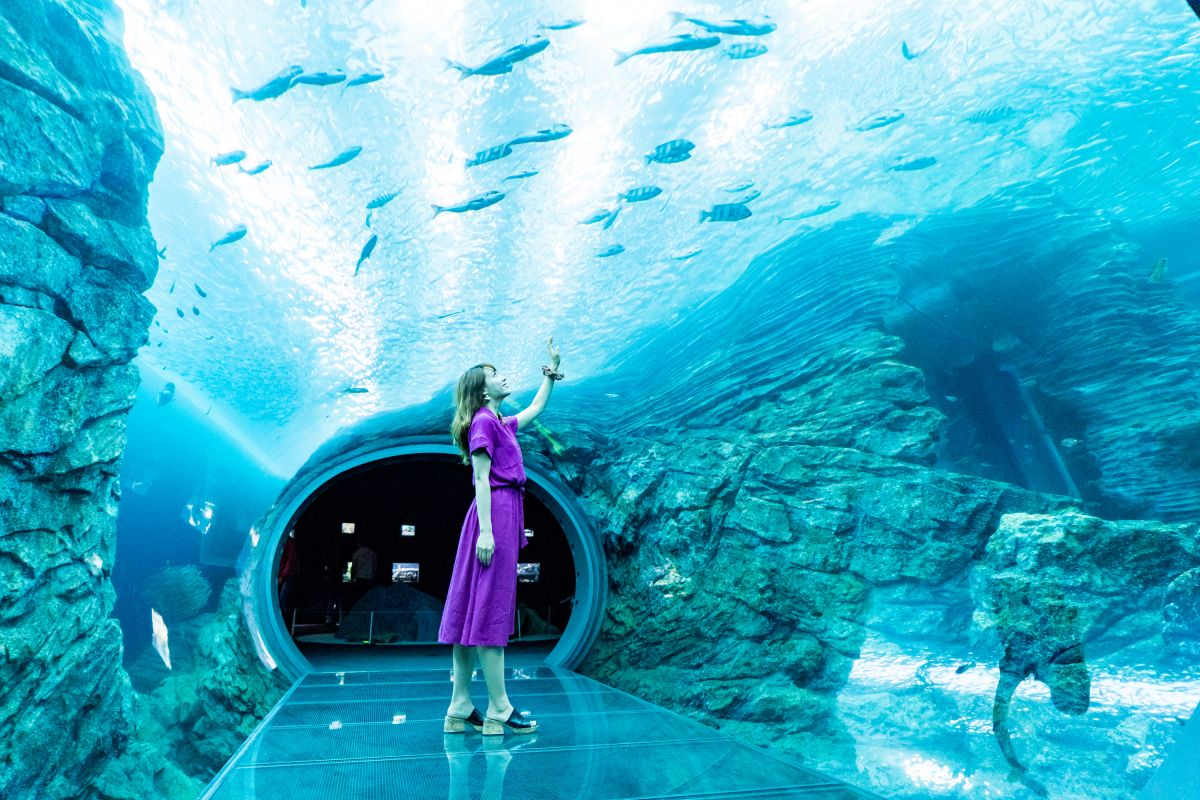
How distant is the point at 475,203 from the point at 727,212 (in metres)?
2.14

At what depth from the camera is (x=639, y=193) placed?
527 cm

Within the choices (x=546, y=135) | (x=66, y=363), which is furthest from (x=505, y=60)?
(x=66, y=363)

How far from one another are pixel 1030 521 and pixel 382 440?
6.30 metres

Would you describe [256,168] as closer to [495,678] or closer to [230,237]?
[230,237]

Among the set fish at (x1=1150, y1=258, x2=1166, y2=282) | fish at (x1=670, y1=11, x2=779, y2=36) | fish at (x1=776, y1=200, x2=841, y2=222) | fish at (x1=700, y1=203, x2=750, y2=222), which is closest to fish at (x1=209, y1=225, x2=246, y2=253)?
fish at (x1=670, y1=11, x2=779, y2=36)

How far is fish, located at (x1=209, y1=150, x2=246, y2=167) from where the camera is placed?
436 cm

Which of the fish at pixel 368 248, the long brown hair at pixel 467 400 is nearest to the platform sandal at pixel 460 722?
the long brown hair at pixel 467 400

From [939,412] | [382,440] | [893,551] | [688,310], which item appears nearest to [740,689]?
[893,551]

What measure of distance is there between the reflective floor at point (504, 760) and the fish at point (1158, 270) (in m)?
2.71

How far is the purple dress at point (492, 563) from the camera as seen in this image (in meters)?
2.99

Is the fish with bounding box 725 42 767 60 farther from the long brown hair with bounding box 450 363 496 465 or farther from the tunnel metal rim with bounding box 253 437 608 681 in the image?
the tunnel metal rim with bounding box 253 437 608 681

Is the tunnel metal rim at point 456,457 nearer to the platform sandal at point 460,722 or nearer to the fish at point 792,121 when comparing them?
the platform sandal at point 460,722

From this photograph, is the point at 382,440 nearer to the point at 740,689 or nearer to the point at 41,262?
the point at 41,262

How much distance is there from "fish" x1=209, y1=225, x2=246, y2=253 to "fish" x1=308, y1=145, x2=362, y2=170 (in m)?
0.77
